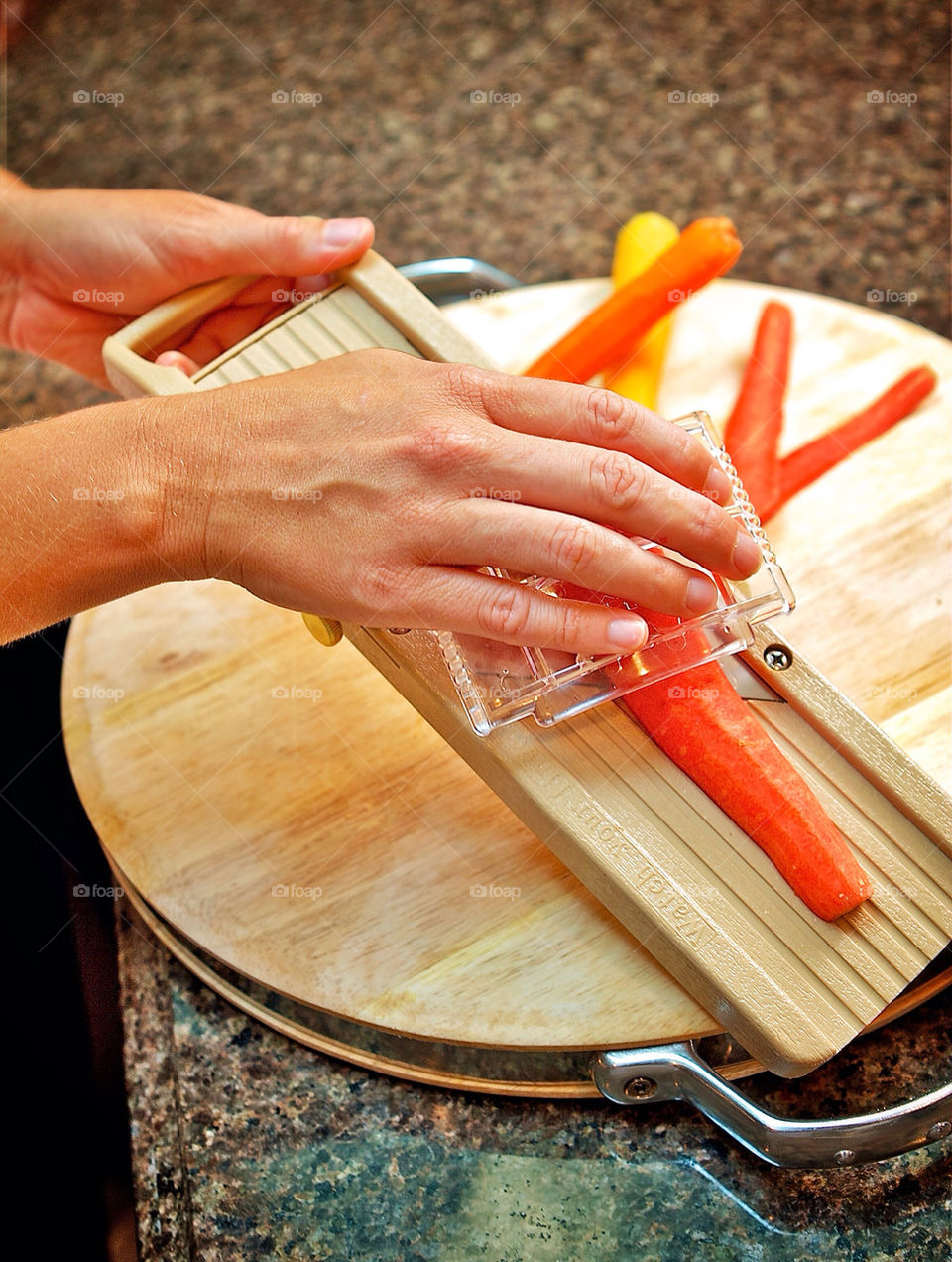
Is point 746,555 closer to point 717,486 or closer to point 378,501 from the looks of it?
point 717,486

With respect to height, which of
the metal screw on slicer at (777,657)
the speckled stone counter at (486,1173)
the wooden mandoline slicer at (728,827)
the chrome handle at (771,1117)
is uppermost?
the metal screw on slicer at (777,657)

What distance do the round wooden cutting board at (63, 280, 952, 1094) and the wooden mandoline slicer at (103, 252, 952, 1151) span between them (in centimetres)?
7

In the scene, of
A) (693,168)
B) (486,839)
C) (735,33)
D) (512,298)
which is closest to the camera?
(486,839)

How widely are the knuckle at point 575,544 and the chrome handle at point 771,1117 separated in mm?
333

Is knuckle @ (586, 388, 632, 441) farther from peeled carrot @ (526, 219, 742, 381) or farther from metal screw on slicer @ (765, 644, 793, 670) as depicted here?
peeled carrot @ (526, 219, 742, 381)

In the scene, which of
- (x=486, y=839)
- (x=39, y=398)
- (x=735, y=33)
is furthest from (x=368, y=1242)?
(x=735, y=33)

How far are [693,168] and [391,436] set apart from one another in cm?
108

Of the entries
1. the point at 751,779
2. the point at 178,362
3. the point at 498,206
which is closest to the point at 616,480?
the point at 751,779

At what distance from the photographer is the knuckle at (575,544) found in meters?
0.72

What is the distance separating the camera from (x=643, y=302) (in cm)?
110

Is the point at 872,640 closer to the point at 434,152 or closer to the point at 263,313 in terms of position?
the point at 263,313

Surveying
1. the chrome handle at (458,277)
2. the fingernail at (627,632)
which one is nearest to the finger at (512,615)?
the fingernail at (627,632)

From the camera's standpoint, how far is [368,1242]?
773mm

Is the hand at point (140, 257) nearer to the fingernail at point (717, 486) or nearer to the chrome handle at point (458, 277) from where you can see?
the chrome handle at point (458, 277)
